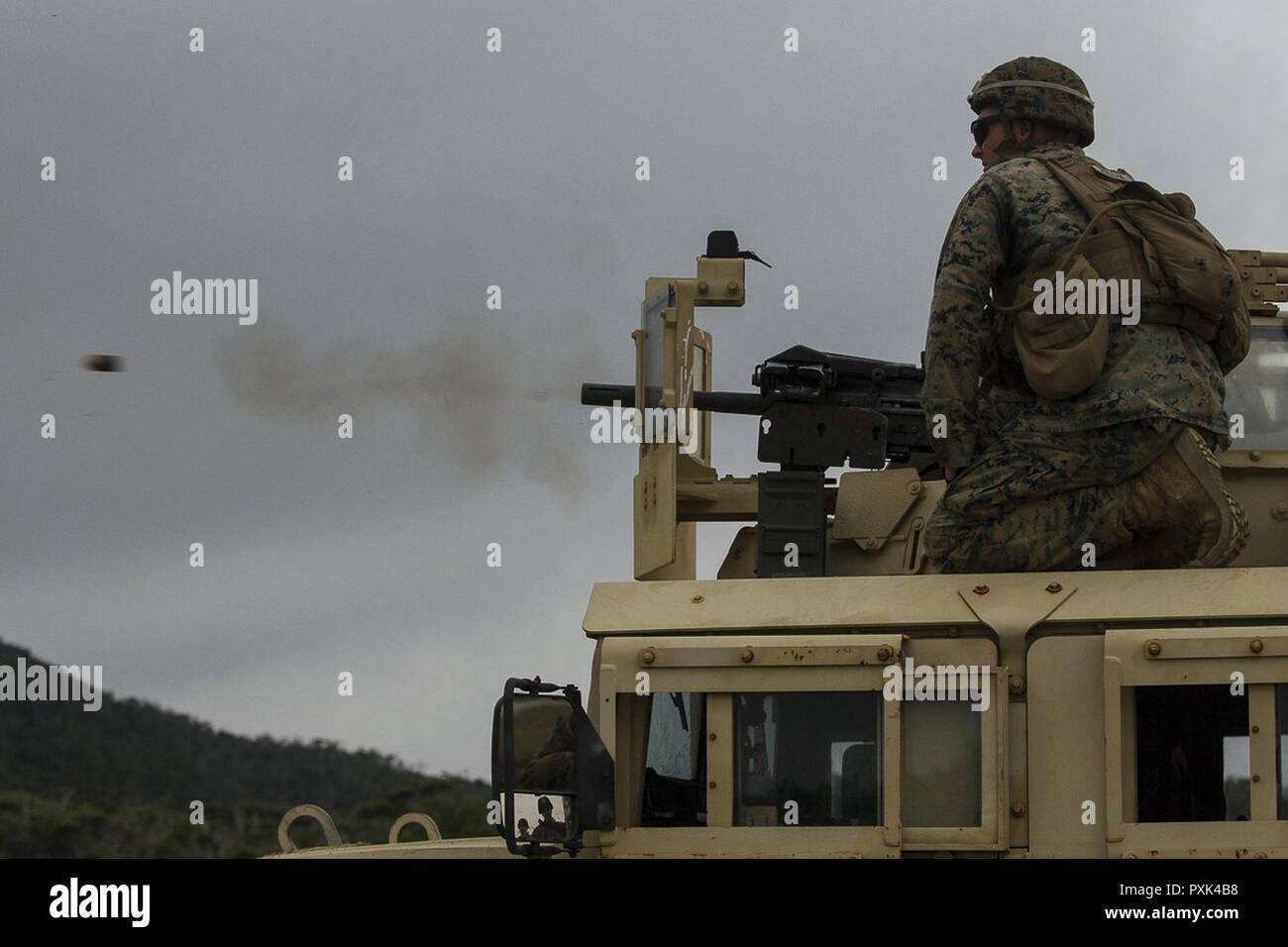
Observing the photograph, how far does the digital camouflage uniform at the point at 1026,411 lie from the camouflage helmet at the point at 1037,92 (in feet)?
0.91

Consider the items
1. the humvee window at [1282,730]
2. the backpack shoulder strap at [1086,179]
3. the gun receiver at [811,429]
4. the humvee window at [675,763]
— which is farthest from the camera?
the gun receiver at [811,429]

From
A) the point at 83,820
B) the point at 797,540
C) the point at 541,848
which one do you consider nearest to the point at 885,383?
the point at 797,540

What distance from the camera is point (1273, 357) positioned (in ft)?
32.8

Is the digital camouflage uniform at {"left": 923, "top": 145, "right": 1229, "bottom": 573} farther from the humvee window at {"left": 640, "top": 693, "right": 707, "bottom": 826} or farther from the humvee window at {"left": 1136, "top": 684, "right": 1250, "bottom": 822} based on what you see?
the humvee window at {"left": 640, "top": 693, "right": 707, "bottom": 826}

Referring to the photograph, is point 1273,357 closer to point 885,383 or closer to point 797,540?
point 885,383

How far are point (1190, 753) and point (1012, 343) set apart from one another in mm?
1658

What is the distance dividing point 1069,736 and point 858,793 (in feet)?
2.05

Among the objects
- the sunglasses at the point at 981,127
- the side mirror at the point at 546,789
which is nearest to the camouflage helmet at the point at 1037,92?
the sunglasses at the point at 981,127

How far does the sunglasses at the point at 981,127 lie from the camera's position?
8.62 m

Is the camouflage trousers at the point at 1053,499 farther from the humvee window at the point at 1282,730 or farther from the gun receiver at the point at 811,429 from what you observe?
the gun receiver at the point at 811,429

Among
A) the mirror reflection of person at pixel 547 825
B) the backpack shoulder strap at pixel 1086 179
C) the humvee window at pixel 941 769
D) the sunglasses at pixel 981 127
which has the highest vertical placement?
Answer: the sunglasses at pixel 981 127

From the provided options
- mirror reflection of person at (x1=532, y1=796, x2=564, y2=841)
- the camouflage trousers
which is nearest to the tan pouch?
the camouflage trousers

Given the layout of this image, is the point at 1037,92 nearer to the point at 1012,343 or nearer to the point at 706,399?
the point at 1012,343
